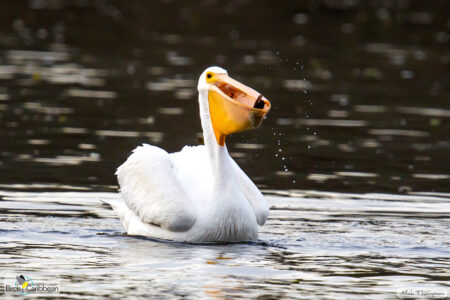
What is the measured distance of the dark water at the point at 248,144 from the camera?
32.9 ft

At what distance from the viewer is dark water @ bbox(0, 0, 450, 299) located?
10.0 metres

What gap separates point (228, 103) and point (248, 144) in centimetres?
661

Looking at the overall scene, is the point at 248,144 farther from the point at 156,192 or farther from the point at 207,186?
the point at 156,192

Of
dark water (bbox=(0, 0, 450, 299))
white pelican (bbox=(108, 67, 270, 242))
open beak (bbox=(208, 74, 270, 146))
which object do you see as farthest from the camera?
white pelican (bbox=(108, 67, 270, 242))

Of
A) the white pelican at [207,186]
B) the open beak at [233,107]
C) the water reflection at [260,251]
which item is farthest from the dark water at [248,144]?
the open beak at [233,107]

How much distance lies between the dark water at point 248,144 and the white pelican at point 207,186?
0.27 metres

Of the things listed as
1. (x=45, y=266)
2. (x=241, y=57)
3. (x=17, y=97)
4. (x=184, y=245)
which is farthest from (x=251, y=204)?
(x=241, y=57)

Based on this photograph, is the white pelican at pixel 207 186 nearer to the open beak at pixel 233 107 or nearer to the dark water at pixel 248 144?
the open beak at pixel 233 107

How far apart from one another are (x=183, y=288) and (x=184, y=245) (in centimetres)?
179

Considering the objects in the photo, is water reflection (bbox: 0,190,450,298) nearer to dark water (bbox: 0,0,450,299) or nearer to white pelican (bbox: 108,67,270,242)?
dark water (bbox: 0,0,450,299)

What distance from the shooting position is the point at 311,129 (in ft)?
61.4

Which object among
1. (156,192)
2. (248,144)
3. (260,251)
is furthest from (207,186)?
(248,144)

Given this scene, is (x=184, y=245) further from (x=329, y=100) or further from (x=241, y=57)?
(x=241, y=57)

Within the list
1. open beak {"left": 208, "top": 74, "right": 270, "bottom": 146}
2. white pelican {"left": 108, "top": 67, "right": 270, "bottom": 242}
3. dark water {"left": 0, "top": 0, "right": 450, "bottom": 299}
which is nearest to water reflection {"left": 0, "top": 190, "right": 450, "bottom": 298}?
dark water {"left": 0, "top": 0, "right": 450, "bottom": 299}
